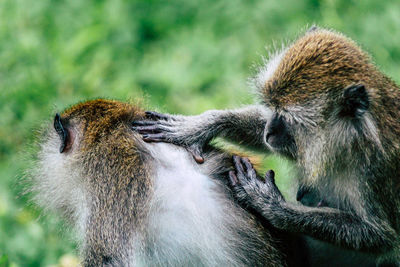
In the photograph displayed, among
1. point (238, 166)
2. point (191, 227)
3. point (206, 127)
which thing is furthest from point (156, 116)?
point (191, 227)

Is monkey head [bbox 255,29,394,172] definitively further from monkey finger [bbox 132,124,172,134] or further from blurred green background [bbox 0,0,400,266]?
blurred green background [bbox 0,0,400,266]

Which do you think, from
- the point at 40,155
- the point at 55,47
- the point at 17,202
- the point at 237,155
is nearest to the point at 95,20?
the point at 55,47

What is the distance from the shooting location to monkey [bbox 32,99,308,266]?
478 centimetres

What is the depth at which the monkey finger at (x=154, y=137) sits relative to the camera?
5.08 m

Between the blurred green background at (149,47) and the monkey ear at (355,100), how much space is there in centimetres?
208

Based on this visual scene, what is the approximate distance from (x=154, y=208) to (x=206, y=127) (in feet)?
2.55

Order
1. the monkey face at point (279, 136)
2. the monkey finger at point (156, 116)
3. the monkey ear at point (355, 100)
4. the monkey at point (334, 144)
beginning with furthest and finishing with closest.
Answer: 1. the monkey finger at point (156, 116)
2. the monkey face at point (279, 136)
3. the monkey at point (334, 144)
4. the monkey ear at point (355, 100)

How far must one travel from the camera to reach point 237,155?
5.22 meters

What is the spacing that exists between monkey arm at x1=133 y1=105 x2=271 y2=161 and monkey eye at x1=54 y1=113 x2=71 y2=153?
51 cm

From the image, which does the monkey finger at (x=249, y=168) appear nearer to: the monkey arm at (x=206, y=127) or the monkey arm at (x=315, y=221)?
the monkey arm at (x=315, y=221)

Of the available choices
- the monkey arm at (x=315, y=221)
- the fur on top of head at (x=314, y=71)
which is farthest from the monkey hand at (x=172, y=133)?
the fur on top of head at (x=314, y=71)

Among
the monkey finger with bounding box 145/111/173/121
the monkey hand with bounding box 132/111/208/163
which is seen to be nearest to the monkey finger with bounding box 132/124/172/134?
the monkey hand with bounding box 132/111/208/163

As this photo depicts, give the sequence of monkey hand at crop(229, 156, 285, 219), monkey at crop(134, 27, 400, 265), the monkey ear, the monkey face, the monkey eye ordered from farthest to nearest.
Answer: the monkey eye
the monkey face
monkey hand at crop(229, 156, 285, 219)
monkey at crop(134, 27, 400, 265)
the monkey ear

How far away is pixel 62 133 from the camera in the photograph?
5.08 m
